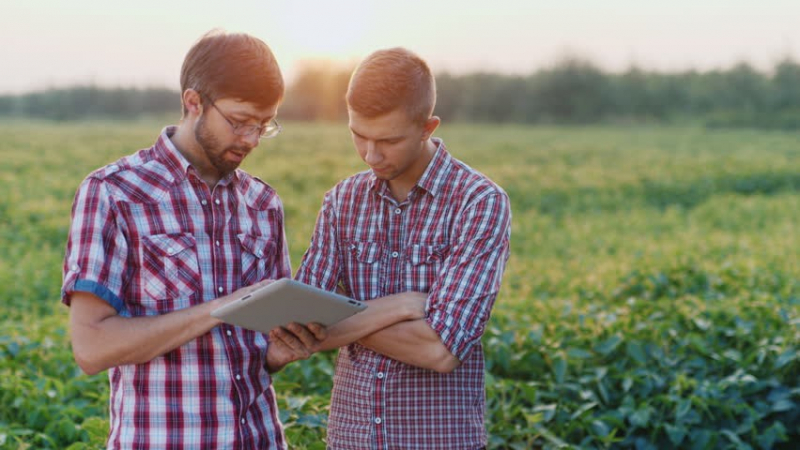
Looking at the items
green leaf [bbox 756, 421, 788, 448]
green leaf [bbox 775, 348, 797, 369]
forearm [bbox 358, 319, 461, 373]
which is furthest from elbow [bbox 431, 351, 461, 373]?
green leaf [bbox 775, 348, 797, 369]

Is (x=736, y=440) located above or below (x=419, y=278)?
below

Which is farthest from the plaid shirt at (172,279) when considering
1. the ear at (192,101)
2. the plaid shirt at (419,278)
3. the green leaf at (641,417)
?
the green leaf at (641,417)

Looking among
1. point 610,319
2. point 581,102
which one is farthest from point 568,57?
point 610,319

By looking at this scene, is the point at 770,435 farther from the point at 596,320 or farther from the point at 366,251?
the point at 366,251

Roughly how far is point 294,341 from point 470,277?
0.51m

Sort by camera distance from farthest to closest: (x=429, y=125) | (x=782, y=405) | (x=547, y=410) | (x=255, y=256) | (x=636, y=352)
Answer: (x=636, y=352)
(x=782, y=405)
(x=547, y=410)
(x=429, y=125)
(x=255, y=256)

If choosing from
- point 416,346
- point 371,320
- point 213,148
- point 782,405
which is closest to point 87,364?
point 213,148

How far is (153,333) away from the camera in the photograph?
2.09 meters

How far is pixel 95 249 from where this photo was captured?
6.84ft

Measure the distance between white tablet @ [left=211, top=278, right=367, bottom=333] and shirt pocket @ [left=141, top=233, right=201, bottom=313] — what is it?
225mm

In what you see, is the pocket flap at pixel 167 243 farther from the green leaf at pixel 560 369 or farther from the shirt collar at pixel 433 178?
the green leaf at pixel 560 369

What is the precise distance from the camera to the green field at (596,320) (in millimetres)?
4059

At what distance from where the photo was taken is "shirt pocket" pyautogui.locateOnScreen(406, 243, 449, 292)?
2496 mm

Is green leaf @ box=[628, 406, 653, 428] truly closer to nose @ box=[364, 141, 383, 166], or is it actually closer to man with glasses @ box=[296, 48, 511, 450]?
man with glasses @ box=[296, 48, 511, 450]
